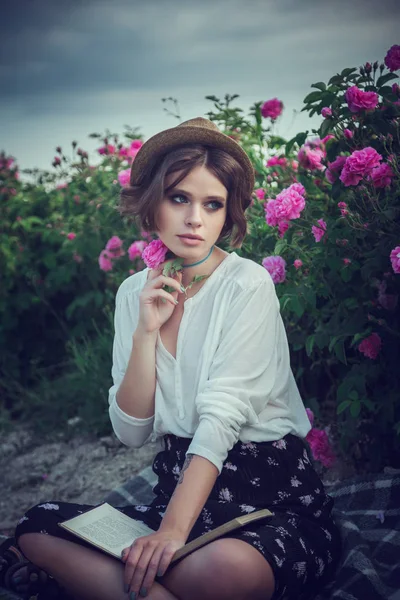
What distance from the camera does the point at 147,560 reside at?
200 cm

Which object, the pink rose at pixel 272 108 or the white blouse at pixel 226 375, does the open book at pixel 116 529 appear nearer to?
the white blouse at pixel 226 375

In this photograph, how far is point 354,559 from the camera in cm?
240

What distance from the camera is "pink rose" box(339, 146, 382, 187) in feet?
8.75

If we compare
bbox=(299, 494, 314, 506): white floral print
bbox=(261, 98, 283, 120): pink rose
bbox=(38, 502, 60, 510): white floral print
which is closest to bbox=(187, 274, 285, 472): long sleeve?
bbox=(299, 494, 314, 506): white floral print

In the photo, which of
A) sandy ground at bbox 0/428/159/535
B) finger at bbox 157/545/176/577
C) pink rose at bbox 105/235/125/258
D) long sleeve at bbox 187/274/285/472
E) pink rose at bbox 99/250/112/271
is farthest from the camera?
pink rose at bbox 99/250/112/271

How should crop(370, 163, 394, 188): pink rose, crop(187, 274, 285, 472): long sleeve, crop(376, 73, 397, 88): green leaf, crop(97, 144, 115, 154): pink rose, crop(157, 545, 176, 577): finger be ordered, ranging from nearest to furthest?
crop(157, 545, 176, 577): finger < crop(187, 274, 285, 472): long sleeve < crop(370, 163, 394, 188): pink rose < crop(376, 73, 397, 88): green leaf < crop(97, 144, 115, 154): pink rose

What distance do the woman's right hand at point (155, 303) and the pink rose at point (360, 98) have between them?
1.04m

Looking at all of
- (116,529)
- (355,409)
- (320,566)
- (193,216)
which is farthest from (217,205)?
(320,566)

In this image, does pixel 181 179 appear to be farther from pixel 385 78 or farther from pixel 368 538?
pixel 368 538

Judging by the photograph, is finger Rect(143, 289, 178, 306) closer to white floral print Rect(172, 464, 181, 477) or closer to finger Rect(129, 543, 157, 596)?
white floral print Rect(172, 464, 181, 477)

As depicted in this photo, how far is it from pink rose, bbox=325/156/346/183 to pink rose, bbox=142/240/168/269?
88 cm

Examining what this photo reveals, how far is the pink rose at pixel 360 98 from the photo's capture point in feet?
8.96

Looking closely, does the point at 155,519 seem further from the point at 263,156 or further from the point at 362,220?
the point at 263,156

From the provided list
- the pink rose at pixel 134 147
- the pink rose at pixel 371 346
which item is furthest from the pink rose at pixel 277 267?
the pink rose at pixel 134 147
